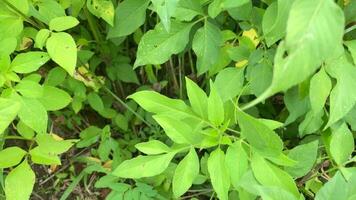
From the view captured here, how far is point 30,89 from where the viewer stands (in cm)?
133

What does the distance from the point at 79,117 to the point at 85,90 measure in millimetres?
257

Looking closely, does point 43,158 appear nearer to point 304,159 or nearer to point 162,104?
point 162,104

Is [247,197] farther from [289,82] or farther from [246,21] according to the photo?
[289,82]

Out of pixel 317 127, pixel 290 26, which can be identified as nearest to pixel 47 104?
pixel 317 127

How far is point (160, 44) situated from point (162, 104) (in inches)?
7.4

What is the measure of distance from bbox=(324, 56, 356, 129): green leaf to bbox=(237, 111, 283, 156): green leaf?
0.63 ft

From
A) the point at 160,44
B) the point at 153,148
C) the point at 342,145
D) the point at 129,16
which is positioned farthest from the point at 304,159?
the point at 129,16

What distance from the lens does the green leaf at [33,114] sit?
1.32 metres

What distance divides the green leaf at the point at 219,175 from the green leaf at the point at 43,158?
0.51 meters

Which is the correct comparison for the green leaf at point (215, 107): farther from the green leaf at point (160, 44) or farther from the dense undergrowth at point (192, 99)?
the green leaf at point (160, 44)

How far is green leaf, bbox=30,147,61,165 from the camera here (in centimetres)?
148

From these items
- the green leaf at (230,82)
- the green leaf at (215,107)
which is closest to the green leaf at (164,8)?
the green leaf at (215,107)

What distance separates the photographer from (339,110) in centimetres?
120

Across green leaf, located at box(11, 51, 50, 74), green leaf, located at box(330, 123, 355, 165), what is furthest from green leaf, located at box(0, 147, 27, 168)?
green leaf, located at box(330, 123, 355, 165)
